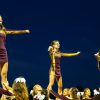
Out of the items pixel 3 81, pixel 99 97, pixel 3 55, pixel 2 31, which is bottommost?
pixel 99 97

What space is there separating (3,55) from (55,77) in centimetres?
232

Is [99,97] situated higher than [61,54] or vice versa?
[61,54]

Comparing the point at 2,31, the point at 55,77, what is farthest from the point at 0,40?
the point at 55,77

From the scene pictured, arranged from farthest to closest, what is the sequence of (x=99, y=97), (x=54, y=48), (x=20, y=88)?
(x=54, y=48) → (x=20, y=88) → (x=99, y=97)

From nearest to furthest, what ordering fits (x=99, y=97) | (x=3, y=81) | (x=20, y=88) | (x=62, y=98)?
(x=99, y=97)
(x=20, y=88)
(x=62, y=98)
(x=3, y=81)

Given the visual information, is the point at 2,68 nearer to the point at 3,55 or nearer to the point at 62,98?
the point at 3,55

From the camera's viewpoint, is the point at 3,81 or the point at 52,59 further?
the point at 52,59

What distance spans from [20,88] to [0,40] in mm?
5574

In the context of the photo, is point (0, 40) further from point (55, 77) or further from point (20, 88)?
point (20, 88)

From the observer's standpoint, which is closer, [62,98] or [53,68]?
[62,98]

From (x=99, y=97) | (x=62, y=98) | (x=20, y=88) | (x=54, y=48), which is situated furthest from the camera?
(x=54, y=48)

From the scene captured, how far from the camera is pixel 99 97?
2.50m

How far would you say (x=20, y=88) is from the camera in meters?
3.15

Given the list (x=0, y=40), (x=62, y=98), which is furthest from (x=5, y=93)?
(x=0, y=40)
